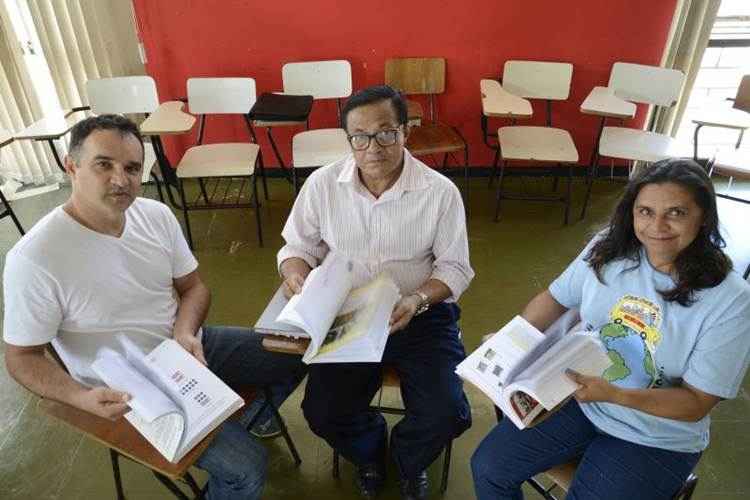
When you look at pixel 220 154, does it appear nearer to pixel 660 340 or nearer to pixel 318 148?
pixel 318 148

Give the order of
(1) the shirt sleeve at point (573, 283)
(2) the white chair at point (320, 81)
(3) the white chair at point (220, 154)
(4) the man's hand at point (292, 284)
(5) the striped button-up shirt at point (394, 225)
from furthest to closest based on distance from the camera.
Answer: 1. (2) the white chair at point (320, 81)
2. (3) the white chair at point (220, 154)
3. (5) the striped button-up shirt at point (394, 225)
4. (4) the man's hand at point (292, 284)
5. (1) the shirt sleeve at point (573, 283)

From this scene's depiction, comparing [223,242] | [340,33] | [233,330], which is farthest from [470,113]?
[233,330]

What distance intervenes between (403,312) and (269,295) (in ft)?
5.04

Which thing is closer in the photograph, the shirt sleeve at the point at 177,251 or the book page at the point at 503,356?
the book page at the point at 503,356

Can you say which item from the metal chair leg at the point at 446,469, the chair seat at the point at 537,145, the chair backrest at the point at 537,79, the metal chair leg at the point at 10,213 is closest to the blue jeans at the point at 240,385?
the metal chair leg at the point at 446,469

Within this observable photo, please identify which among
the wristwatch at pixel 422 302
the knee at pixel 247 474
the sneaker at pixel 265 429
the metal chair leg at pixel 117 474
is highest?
the wristwatch at pixel 422 302

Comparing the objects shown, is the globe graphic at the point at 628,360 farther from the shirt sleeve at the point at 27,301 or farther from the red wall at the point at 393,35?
the red wall at the point at 393,35

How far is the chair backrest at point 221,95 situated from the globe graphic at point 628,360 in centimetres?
288

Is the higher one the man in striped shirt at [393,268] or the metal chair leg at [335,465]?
the man in striped shirt at [393,268]

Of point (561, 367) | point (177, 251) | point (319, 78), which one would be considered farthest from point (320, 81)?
point (561, 367)

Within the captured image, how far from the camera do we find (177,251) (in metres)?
1.68

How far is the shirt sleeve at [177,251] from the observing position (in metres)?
1.67

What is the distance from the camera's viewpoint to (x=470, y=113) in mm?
4051

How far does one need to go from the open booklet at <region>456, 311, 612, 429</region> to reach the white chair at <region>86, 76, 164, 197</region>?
2.83 m
